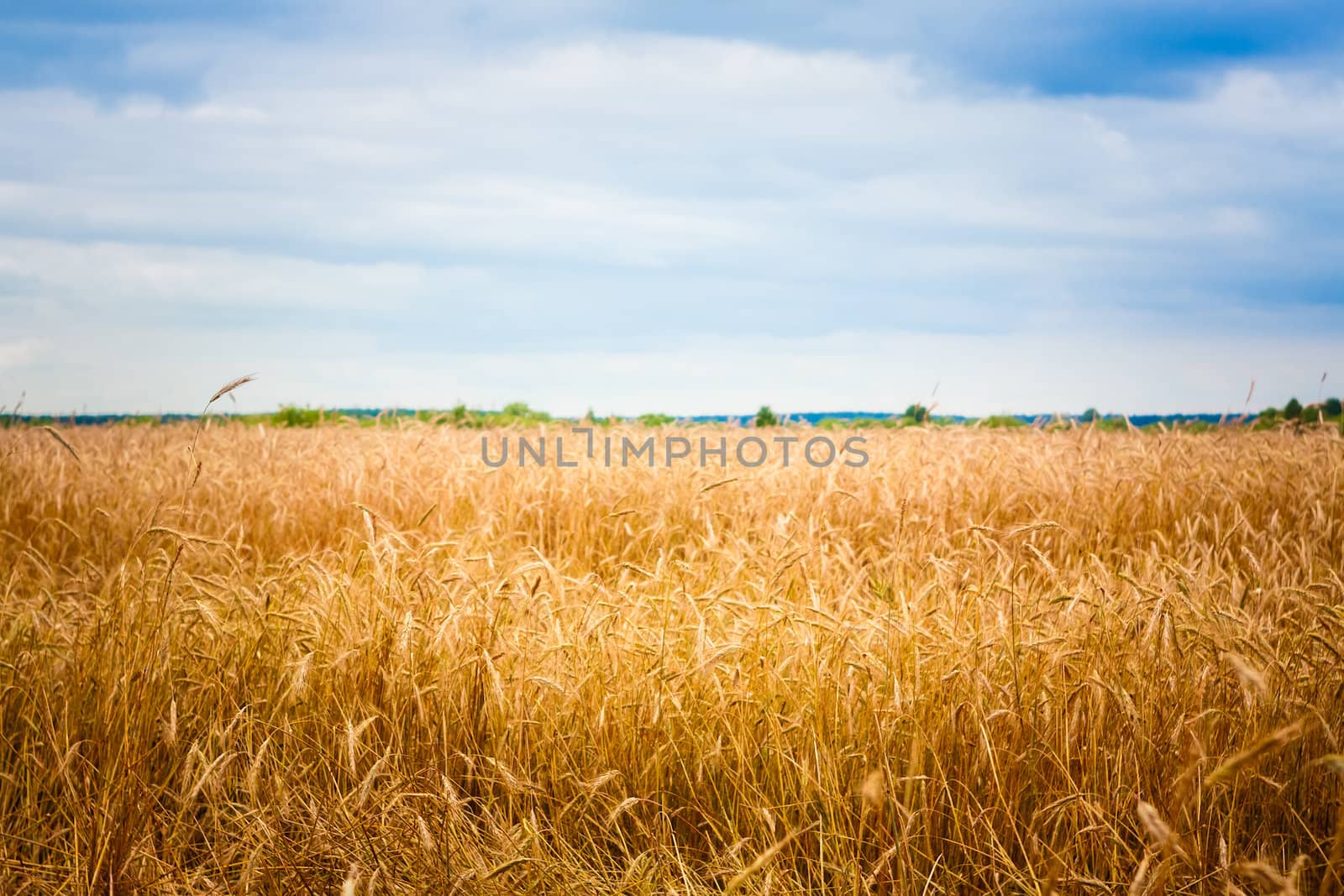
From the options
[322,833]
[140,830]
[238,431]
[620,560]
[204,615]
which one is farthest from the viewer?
[238,431]

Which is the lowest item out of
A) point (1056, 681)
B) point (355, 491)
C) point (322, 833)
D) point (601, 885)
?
point (601, 885)

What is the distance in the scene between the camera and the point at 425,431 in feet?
30.2

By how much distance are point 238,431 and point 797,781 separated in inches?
459

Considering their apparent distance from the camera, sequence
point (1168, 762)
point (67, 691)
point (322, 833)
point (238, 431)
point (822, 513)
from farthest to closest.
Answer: point (238, 431) → point (822, 513) → point (67, 691) → point (1168, 762) → point (322, 833)

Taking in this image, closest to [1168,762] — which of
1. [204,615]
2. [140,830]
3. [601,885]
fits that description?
[601,885]

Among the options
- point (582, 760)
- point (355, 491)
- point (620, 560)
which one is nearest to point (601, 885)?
point (582, 760)

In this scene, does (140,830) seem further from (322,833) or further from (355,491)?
(355,491)

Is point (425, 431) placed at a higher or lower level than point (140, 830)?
higher

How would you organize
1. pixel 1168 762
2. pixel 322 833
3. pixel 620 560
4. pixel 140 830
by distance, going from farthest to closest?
1. pixel 620 560
2. pixel 1168 762
3. pixel 140 830
4. pixel 322 833

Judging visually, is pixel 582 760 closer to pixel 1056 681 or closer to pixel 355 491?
pixel 1056 681

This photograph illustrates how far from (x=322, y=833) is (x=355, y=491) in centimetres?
405

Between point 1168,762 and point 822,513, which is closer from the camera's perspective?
point 1168,762

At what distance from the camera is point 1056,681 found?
2.51 m

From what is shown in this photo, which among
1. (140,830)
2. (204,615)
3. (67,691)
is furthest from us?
(204,615)
